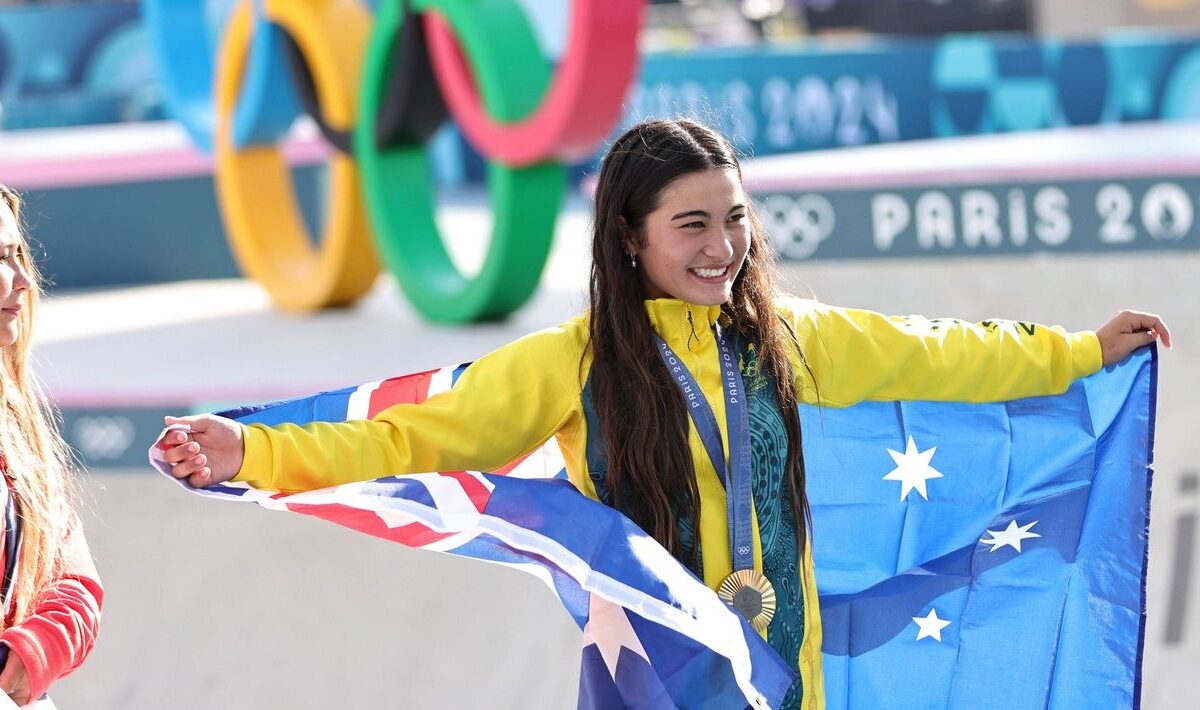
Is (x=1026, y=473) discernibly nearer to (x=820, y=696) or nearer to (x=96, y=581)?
(x=820, y=696)

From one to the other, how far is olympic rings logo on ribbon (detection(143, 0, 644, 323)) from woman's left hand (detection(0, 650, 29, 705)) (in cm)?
364

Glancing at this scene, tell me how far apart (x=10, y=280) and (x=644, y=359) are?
0.79 metres

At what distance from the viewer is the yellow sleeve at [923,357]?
2.24 m

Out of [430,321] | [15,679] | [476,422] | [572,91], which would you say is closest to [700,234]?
[476,422]

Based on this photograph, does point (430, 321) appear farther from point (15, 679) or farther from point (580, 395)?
point (15, 679)

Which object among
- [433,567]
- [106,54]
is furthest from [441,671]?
[106,54]

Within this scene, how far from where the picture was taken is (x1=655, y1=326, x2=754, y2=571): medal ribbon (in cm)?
206

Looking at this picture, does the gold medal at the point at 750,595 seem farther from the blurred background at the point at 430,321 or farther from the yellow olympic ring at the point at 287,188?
the yellow olympic ring at the point at 287,188

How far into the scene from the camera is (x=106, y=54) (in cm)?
1387

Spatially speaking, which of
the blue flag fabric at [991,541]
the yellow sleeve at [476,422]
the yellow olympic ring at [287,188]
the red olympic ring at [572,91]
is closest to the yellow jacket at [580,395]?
the yellow sleeve at [476,422]

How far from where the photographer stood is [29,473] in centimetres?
195

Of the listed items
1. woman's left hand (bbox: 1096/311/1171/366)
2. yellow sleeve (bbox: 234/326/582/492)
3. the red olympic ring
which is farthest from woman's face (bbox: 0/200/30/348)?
the red olympic ring

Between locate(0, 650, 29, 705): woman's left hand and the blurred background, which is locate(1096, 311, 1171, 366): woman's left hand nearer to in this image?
the blurred background

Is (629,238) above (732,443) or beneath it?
above
